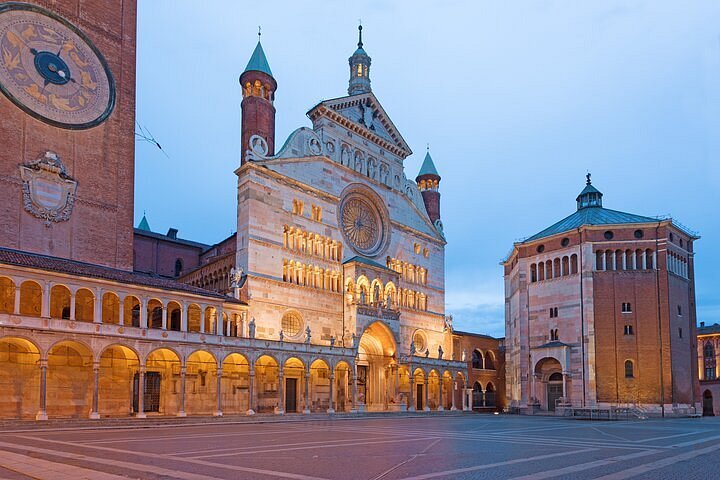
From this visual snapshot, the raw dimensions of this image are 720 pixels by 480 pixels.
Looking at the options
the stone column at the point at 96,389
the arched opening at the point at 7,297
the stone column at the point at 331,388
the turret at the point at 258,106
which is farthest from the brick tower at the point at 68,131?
the stone column at the point at 331,388

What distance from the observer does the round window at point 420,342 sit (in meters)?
58.8

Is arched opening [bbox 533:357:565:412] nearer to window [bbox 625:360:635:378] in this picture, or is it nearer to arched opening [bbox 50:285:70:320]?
window [bbox 625:360:635:378]

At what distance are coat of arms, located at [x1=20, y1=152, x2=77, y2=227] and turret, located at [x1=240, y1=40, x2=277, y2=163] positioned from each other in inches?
527

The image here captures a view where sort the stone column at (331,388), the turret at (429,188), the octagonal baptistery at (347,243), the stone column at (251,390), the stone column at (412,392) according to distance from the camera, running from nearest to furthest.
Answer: the stone column at (251,390)
the stone column at (331,388)
the octagonal baptistery at (347,243)
the stone column at (412,392)
the turret at (429,188)

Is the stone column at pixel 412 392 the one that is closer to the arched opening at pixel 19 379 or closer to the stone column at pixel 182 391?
the stone column at pixel 182 391

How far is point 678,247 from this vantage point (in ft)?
192

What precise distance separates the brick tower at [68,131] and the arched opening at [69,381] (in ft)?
21.1

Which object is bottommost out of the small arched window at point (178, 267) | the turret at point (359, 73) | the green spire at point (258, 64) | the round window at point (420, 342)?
the round window at point (420, 342)

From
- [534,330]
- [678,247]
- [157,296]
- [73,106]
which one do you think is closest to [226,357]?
[157,296]

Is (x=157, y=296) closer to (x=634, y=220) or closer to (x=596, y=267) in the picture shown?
(x=596, y=267)

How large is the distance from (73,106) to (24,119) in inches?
134

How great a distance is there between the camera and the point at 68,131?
132ft

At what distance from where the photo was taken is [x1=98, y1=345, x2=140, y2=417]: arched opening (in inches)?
1443

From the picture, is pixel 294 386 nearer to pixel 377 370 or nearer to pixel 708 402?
pixel 377 370
